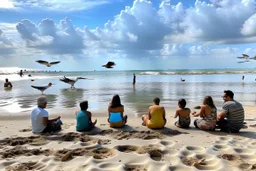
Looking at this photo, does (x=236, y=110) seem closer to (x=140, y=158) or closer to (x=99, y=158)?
(x=140, y=158)

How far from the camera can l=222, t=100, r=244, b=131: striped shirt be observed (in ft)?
23.5

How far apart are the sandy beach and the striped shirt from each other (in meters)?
0.32

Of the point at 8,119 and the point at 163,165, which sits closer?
the point at 163,165

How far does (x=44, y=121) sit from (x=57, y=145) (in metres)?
1.52

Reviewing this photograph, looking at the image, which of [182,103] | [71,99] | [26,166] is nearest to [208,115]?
[182,103]

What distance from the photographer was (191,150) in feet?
18.1

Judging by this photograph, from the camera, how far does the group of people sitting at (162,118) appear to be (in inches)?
284

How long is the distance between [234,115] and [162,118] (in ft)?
6.56

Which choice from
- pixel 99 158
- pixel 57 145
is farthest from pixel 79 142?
pixel 99 158

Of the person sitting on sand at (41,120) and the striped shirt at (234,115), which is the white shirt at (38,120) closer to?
the person sitting on sand at (41,120)

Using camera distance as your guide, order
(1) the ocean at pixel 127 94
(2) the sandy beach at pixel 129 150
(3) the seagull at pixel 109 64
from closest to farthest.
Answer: (2) the sandy beach at pixel 129 150 < (3) the seagull at pixel 109 64 < (1) the ocean at pixel 127 94

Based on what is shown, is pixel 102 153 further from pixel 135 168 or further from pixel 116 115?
pixel 116 115

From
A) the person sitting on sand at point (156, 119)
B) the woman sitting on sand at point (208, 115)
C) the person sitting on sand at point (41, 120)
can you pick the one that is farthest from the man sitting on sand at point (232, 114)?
the person sitting on sand at point (41, 120)

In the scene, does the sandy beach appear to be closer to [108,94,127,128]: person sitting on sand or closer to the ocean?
[108,94,127,128]: person sitting on sand
